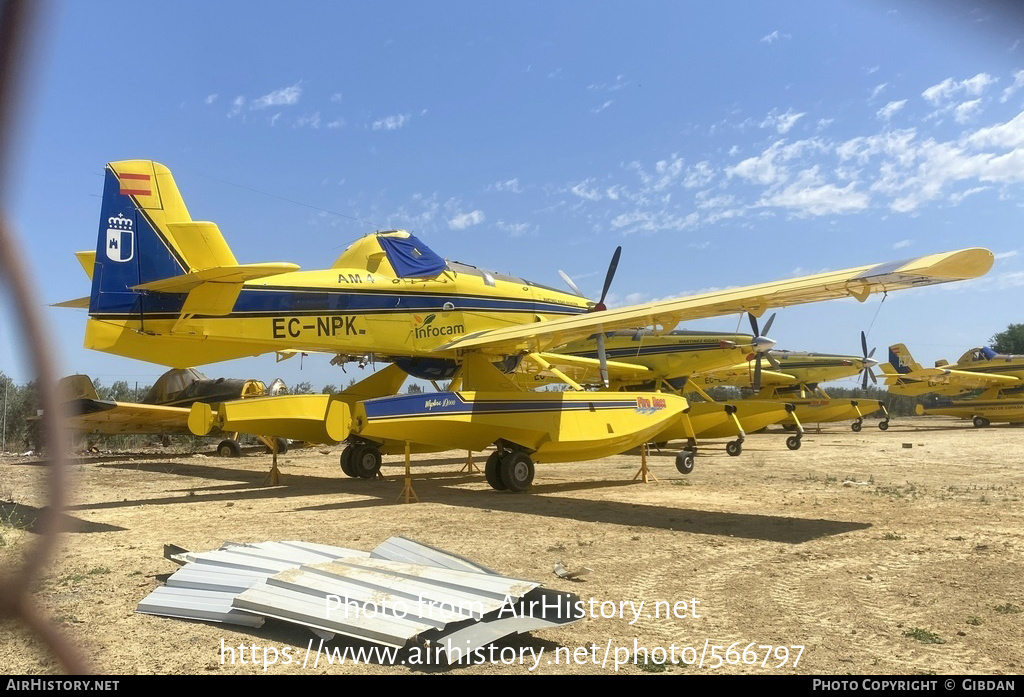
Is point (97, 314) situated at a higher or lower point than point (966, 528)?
higher

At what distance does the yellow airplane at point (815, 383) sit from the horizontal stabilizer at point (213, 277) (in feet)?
90.1

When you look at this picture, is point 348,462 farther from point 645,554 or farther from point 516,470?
point 645,554

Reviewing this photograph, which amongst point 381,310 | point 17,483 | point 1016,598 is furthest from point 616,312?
point 17,483

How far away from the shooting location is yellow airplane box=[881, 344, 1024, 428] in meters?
38.9

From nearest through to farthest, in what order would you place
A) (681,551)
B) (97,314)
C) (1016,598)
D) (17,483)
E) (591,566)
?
(1016,598)
(591,566)
(681,551)
(97,314)
(17,483)

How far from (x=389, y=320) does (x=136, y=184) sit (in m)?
4.63

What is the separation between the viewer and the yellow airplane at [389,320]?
420 inches

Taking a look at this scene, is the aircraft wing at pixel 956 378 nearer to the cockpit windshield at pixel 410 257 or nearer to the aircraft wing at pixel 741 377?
the aircraft wing at pixel 741 377

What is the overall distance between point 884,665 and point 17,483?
13.7m

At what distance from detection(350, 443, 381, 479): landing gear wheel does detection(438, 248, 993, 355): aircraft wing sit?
2.97m

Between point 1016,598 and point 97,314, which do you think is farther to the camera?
point 97,314

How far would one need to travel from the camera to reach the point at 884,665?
400cm

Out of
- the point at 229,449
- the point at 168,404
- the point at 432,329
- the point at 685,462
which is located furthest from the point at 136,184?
the point at 168,404
